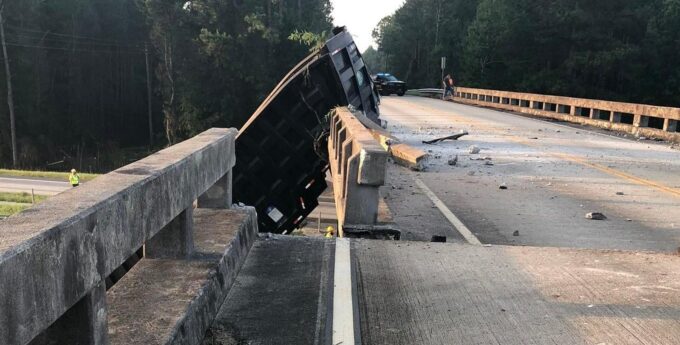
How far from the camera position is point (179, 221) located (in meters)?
3.80

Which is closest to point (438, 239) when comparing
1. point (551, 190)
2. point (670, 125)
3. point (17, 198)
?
point (551, 190)

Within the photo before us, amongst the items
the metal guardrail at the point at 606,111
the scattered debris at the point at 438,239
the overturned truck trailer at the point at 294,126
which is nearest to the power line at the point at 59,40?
the metal guardrail at the point at 606,111

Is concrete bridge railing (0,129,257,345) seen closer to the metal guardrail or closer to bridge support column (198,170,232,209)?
bridge support column (198,170,232,209)

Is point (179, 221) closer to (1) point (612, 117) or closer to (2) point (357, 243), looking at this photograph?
(2) point (357, 243)

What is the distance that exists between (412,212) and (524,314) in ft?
13.2

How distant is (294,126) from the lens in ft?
40.3

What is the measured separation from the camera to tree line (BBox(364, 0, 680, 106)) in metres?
51.2

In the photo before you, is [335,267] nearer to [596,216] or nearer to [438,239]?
[438,239]

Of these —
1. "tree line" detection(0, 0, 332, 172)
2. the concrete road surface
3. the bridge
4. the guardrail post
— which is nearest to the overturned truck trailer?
the bridge

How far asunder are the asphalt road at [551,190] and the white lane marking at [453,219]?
97 mm

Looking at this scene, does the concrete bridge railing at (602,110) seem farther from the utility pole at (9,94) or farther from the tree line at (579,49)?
the utility pole at (9,94)

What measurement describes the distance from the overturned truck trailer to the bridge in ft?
10.1

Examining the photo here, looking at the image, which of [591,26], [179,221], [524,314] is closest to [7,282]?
[179,221]

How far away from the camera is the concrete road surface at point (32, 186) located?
29.6 m
